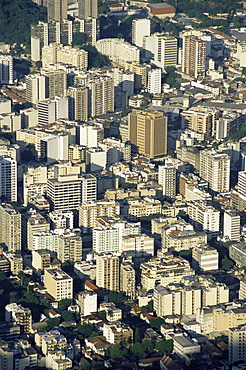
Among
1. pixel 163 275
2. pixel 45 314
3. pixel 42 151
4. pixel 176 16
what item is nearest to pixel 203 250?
pixel 163 275

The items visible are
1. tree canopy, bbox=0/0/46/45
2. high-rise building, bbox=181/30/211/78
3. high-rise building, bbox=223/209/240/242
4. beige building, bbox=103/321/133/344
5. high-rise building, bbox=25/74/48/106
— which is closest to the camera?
beige building, bbox=103/321/133/344

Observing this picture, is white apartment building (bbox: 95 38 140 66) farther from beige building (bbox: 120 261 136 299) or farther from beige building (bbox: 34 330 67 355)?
beige building (bbox: 34 330 67 355)

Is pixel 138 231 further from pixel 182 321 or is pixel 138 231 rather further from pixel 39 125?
pixel 39 125

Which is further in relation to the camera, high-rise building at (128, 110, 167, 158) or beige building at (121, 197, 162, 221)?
high-rise building at (128, 110, 167, 158)

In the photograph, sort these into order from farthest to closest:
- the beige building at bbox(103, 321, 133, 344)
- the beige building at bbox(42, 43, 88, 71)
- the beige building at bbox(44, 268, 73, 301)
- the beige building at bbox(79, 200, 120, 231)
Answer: the beige building at bbox(42, 43, 88, 71) < the beige building at bbox(79, 200, 120, 231) < the beige building at bbox(44, 268, 73, 301) < the beige building at bbox(103, 321, 133, 344)

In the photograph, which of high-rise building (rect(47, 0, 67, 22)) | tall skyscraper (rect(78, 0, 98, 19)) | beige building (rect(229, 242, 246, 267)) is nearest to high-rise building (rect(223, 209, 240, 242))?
beige building (rect(229, 242, 246, 267))

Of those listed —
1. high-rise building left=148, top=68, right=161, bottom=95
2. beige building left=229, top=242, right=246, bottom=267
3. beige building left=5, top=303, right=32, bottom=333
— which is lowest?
high-rise building left=148, top=68, right=161, bottom=95
